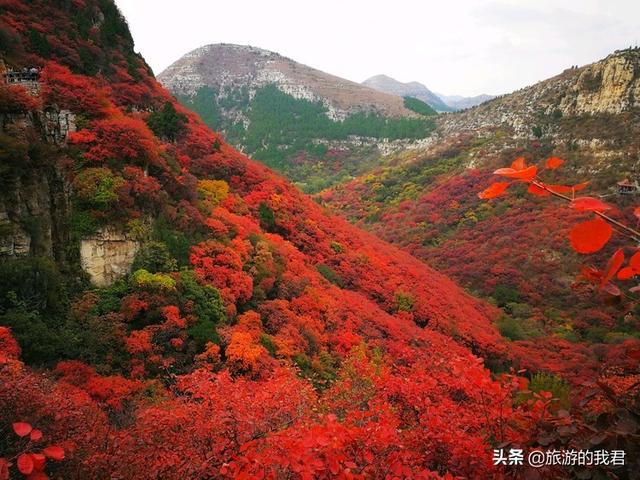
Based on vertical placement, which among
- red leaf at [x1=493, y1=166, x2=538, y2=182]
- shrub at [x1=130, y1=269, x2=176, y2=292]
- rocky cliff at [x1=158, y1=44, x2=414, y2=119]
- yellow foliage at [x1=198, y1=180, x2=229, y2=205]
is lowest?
shrub at [x1=130, y1=269, x2=176, y2=292]

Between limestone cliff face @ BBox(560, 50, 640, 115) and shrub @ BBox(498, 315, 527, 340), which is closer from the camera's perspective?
shrub @ BBox(498, 315, 527, 340)

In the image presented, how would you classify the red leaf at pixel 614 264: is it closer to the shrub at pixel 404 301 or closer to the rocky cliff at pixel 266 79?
the shrub at pixel 404 301

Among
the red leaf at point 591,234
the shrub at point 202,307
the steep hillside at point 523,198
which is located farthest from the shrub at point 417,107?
the red leaf at point 591,234

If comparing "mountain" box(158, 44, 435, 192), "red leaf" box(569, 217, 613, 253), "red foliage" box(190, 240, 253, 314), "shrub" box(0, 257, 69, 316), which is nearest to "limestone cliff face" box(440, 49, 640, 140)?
"mountain" box(158, 44, 435, 192)

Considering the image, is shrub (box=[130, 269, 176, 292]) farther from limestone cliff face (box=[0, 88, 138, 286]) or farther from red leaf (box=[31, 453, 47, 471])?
red leaf (box=[31, 453, 47, 471])

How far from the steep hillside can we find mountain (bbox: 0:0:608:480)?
355 inches

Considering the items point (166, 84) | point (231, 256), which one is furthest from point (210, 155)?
point (166, 84)

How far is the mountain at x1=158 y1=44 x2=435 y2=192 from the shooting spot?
105 m

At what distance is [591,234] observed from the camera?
1.85 m

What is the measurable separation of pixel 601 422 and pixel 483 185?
5704cm

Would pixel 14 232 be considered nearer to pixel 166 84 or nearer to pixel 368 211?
pixel 368 211

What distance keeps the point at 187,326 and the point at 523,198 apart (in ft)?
149

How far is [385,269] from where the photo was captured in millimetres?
28969

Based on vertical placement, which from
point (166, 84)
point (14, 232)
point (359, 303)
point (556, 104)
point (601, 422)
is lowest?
point (359, 303)
